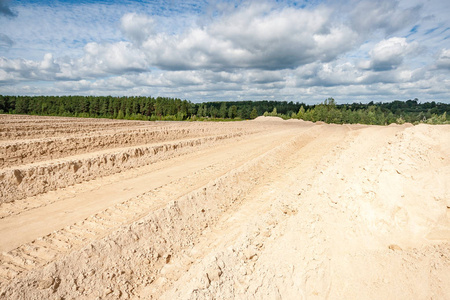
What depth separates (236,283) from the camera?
14.5 feet

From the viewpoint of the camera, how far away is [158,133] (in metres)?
21.2

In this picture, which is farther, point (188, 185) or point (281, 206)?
point (188, 185)

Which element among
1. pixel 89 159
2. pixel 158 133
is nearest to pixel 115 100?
→ pixel 158 133

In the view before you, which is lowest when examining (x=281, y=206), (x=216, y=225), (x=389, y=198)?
(x=216, y=225)

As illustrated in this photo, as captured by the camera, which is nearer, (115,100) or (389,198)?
(389,198)

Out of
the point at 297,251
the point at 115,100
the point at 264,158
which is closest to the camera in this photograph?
the point at 297,251

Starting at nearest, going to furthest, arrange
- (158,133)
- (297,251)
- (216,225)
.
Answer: (297,251) → (216,225) → (158,133)

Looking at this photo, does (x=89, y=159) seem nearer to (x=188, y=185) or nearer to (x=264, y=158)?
(x=188, y=185)

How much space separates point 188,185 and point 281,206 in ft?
12.5

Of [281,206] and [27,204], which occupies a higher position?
[281,206]

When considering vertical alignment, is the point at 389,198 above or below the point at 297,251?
above

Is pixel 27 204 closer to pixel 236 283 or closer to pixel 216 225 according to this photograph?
pixel 216 225

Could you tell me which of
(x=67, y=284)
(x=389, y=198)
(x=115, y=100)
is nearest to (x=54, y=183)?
(x=67, y=284)

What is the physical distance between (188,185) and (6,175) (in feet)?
19.8
